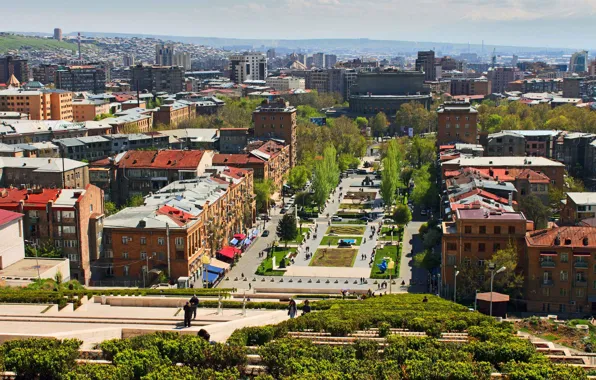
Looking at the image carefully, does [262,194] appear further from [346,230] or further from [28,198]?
[28,198]

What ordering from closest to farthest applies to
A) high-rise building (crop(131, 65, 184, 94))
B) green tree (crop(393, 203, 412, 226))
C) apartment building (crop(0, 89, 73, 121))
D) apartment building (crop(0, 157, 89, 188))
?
green tree (crop(393, 203, 412, 226))
apartment building (crop(0, 157, 89, 188))
apartment building (crop(0, 89, 73, 121))
high-rise building (crop(131, 65, 184, 94))

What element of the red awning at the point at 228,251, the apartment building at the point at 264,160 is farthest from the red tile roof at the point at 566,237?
the apartment building at the point at 264,160

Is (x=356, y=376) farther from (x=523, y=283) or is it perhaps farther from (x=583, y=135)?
(x=583, y=135)

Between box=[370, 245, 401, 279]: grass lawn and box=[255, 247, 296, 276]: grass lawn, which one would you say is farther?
box=[255, 247, 296, 276]: grass lawn

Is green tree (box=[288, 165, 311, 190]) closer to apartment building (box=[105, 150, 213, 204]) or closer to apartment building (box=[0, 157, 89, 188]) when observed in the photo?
apartment building (box=[105, 150, 213, 204])

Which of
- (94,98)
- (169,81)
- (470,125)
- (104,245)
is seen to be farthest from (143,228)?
(169,81)

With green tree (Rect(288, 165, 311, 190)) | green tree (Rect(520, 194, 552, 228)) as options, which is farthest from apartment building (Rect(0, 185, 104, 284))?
green tree (Rect(288, 165, 311, 190))

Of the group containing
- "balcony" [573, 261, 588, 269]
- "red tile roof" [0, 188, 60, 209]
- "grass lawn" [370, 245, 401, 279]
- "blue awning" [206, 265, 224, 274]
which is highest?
"red tile roof" [0, 188, 60, 209]
